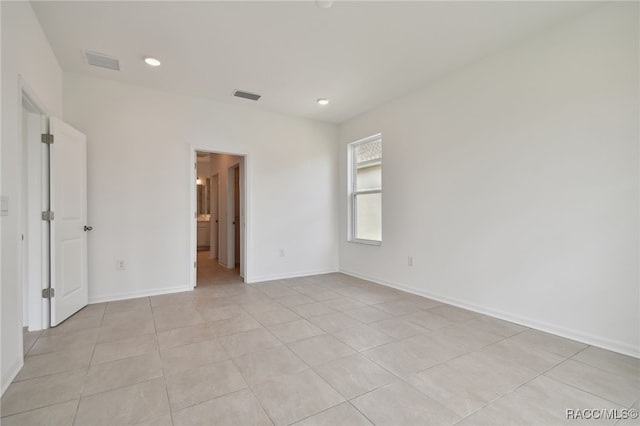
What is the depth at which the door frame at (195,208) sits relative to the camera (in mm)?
4074

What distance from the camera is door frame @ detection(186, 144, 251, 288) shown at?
13.4 feet

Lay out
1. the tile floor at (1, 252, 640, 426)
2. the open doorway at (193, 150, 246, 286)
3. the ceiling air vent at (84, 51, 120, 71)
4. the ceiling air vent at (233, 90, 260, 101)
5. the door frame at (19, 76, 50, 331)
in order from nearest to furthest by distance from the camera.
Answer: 1. the tile floor at (1, 252, 640, 426)
2. the door frame at (19, 76, 50, 331)
3. the ceiling air vent at (84, 51, 120, 71)
4. the ceiling air vent at (233, 90, 260, 101)
5. the open doorway at (193, 150, 246, 286)

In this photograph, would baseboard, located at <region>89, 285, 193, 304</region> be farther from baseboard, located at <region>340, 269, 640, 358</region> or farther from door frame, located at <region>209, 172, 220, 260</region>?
baseboard, located at <region>340, 269, 640, 358</region>

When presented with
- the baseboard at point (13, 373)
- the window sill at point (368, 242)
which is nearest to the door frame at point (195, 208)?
the window sill at point (368, 242)

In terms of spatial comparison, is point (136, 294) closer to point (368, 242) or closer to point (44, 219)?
point (44, 219)

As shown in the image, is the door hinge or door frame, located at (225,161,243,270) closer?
the door hinge

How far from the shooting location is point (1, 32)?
183cm

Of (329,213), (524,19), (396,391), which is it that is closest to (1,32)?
(396,391)

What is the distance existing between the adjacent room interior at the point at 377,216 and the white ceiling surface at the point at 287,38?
25 mm

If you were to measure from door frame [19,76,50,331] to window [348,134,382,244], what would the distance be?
12.8ft

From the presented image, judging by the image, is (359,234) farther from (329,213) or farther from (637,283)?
(637,283)

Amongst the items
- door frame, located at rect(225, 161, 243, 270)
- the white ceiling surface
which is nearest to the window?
the white ceiling surface

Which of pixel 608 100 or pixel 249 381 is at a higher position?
pixel 608 100

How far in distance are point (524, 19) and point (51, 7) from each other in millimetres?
3860
